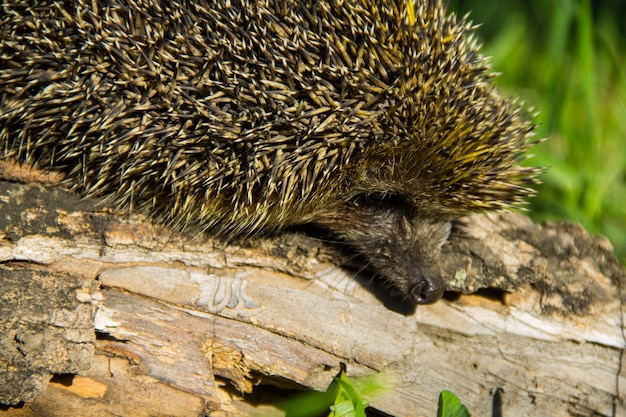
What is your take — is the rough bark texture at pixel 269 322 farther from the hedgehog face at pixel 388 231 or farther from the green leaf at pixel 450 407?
the green leaf at pixel 450 407

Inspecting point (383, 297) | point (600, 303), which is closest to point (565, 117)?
point (600, 303)

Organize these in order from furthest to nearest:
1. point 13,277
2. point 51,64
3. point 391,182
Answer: point 391,182 < point 51,64 < point 13,277

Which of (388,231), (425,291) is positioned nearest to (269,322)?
(425,291)

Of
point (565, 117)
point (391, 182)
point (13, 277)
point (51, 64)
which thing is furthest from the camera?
point (565, 117)

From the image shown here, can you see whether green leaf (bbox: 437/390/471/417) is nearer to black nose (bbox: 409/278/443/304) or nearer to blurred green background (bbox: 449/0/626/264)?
black nose (bbox: 409/278/443/304)

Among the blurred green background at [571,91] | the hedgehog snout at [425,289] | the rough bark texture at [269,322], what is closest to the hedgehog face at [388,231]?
the rough bark texture at [269,322]

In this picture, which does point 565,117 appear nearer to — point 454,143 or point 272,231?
point 454,143
